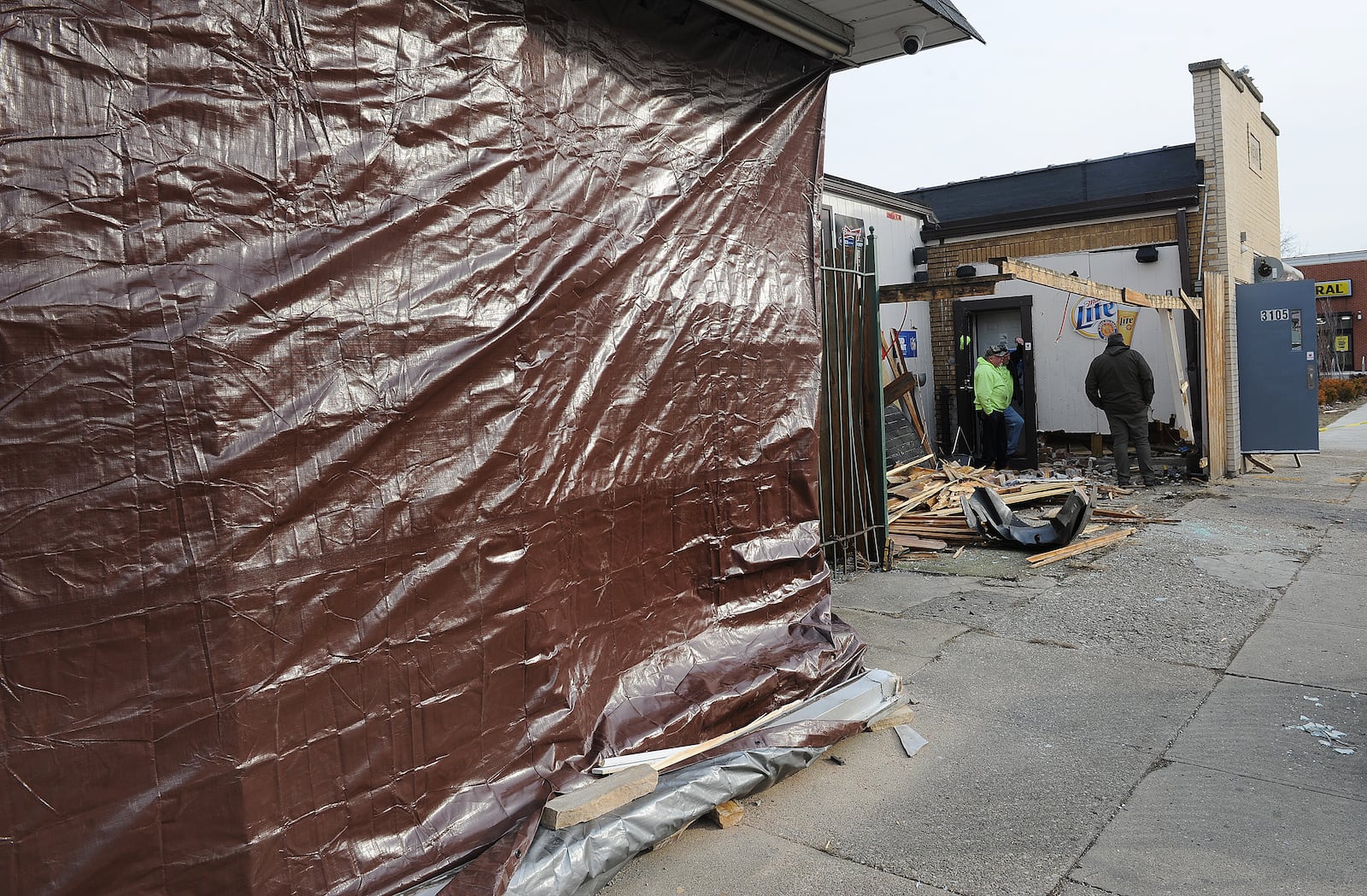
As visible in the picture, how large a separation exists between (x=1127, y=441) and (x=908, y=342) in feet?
12.6

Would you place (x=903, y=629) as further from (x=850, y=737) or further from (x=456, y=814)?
(x=456, y=814)

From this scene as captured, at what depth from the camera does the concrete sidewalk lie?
3088mm

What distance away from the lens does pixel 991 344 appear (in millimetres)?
15586

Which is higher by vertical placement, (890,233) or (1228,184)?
(1228,184)

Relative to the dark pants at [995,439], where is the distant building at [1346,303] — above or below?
above

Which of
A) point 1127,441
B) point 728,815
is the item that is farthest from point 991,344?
point 728,815

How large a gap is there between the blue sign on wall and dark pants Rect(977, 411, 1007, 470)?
164 cm

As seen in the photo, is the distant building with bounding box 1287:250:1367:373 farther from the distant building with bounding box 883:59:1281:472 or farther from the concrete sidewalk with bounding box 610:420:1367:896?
the concrete sidewalk with bounding box 610:420:1367:896

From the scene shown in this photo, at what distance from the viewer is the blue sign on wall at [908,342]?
48.3 ft

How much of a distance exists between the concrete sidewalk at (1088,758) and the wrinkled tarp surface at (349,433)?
672 millimetres


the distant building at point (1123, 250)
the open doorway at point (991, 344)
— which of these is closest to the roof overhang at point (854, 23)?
the distant building at point (1123, 250)

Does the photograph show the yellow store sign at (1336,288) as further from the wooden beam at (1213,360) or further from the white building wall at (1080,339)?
the wooden beam at (1213,360)

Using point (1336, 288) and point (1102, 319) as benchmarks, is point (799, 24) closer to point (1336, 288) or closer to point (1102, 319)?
point (1102, 319)

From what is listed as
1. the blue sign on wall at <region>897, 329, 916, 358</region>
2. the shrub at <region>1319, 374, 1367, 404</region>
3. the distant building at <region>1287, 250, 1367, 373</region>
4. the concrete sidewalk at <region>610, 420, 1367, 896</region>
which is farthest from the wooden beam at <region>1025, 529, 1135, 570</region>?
the distant building at <region>1287, 250, 1367, 373</region>
